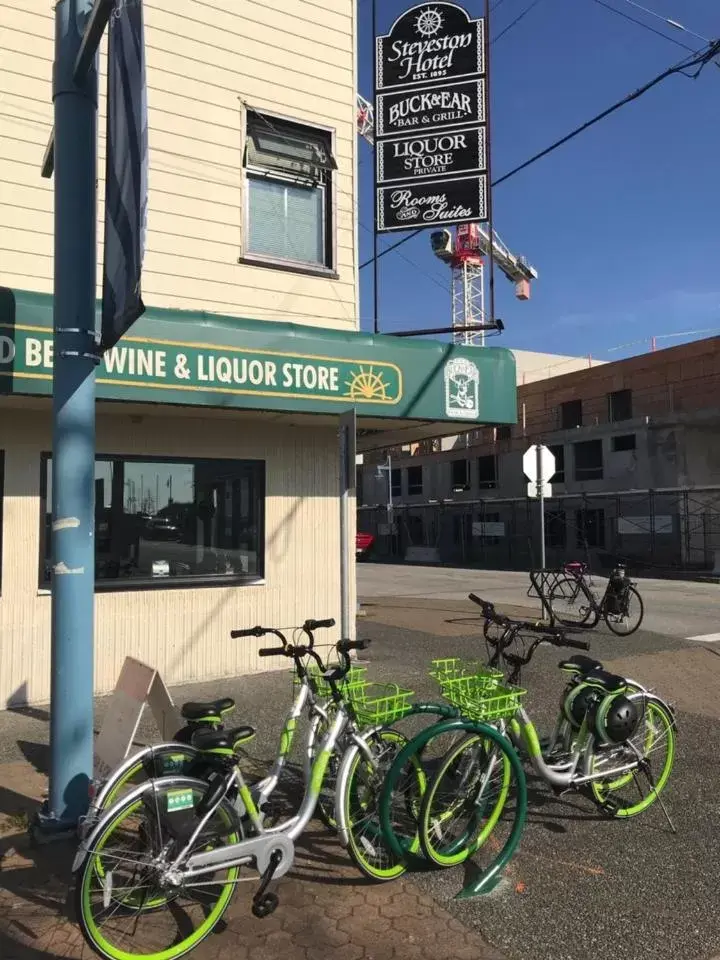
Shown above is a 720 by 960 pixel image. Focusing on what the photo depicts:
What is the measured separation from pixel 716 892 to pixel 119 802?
274cm

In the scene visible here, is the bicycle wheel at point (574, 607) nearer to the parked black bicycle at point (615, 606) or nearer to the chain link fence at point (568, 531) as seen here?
the parked black bicycle at point (615, 606)

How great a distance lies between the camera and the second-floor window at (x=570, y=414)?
36.9m

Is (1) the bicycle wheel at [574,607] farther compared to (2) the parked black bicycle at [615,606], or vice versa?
(1) the bicycle wheel at [574,607]

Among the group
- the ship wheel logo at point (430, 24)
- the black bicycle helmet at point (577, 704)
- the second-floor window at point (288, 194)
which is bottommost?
the black bicycle helmet at point (577, 704)

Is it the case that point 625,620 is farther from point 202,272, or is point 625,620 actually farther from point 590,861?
point 590,861

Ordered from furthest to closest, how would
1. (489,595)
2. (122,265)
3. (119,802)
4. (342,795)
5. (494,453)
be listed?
(494,453), (489,595), (122,265), (342,795), (119,802)

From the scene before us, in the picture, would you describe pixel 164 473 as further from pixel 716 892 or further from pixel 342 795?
pixel 716 892

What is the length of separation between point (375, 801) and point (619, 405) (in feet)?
110

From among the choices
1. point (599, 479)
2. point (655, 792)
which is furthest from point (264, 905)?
point (599, 479)

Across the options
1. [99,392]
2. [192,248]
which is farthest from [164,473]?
[192,248]

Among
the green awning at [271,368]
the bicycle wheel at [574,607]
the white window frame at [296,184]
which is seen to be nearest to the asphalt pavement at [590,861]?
the green awning at [271,368]

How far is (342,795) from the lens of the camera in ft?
12.0

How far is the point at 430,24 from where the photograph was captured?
8617 millimetres

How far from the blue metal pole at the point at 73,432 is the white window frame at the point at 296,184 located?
133 inches
